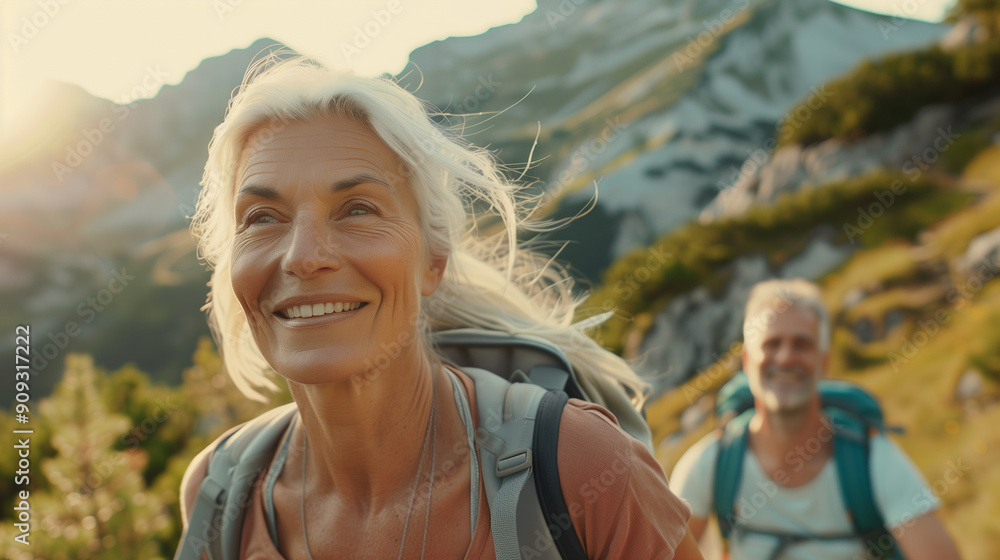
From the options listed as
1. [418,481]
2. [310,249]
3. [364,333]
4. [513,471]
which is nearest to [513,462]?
[513,471]

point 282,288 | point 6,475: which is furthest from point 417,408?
point 6,475

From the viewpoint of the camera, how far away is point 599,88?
30.1 metres

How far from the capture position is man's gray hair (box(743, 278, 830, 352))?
3.93 metres

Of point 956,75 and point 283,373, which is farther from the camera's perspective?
point 956,75

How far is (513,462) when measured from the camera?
169cm

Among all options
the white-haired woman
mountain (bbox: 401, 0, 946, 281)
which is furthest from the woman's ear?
mountain (bbox: 401, 0, 946, 281)

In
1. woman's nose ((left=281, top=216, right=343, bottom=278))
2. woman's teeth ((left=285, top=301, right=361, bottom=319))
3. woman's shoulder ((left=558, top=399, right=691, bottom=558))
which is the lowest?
woman's shoulder ((left=558, top=399, right=691, bottom=558))

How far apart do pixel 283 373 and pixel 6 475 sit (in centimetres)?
741

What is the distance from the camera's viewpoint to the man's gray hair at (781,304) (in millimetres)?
3930

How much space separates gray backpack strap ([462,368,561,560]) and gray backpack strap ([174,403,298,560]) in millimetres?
790

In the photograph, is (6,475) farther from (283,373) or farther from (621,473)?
(621,473)

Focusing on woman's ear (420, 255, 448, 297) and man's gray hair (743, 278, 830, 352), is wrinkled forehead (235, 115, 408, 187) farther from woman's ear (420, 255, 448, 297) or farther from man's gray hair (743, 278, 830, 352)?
man's gray hair (743, 278, 830, 352)

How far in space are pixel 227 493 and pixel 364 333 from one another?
32.3 inches

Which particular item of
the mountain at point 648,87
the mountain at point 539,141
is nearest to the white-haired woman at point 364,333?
the mountain at point 648,87
